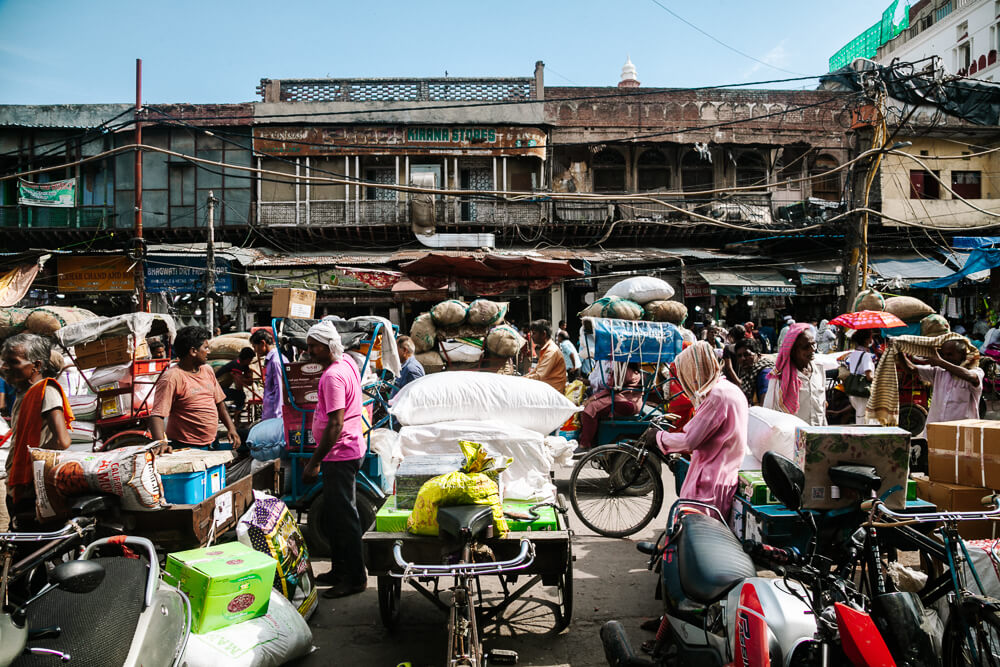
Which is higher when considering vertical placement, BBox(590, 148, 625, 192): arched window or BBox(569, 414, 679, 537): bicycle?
BBox(590, 148, 625, 192): arched window

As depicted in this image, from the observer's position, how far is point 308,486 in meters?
5.41

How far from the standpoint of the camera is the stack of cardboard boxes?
12.4 feet

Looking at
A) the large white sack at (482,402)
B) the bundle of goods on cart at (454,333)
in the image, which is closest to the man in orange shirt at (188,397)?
the large white sack at (482,402)

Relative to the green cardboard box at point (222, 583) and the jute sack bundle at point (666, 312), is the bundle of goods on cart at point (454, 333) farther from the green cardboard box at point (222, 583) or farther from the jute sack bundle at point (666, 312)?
the green cardboard box at point (222, 583)

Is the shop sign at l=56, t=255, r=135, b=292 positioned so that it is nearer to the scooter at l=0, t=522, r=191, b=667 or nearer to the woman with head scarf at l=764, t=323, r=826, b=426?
the scooter at l=0, t=522, r=191, b=667

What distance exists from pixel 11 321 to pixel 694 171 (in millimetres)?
20524

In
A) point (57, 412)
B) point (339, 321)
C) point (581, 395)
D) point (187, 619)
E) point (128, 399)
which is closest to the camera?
point (187, 619)

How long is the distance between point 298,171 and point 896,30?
30.8 meters

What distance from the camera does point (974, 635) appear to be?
2537 millimetres

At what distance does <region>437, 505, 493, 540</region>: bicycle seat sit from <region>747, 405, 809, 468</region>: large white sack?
214cm

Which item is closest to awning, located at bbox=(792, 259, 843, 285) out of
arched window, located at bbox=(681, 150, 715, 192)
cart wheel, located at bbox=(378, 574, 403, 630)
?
arched window, located at bbox=(681, 150, 715, 192)

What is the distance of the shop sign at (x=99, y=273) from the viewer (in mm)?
20281

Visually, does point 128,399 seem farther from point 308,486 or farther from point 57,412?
point 57,412

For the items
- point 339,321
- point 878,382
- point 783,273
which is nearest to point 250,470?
point 339,321
